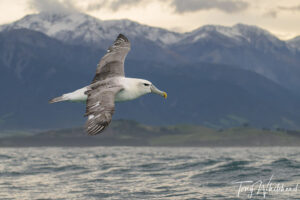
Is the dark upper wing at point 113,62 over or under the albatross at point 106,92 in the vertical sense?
over

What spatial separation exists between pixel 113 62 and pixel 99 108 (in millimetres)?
7851

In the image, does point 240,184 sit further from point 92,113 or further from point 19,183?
point 92,113

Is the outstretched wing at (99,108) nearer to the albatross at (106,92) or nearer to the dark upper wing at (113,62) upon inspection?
the albatross at (106,92)

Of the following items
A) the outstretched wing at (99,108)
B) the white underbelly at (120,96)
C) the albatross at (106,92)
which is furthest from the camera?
the white underbelly at (120,96)

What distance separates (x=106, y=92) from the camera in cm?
2333

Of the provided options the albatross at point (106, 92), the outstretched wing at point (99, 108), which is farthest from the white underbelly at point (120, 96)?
the outstretched wing at point (99, 108)

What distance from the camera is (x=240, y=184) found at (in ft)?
210

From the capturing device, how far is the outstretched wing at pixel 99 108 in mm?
19489

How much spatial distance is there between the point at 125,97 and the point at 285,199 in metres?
29.1

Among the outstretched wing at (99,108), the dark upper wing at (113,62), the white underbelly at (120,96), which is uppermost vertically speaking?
the dark upper wing at (113,62)

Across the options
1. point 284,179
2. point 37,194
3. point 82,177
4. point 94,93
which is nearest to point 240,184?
point 284,179

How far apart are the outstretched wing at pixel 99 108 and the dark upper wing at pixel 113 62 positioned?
341cm

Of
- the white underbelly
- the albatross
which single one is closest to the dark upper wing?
the albatross

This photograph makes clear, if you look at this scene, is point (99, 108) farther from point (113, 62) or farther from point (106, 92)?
point (113, 62)
